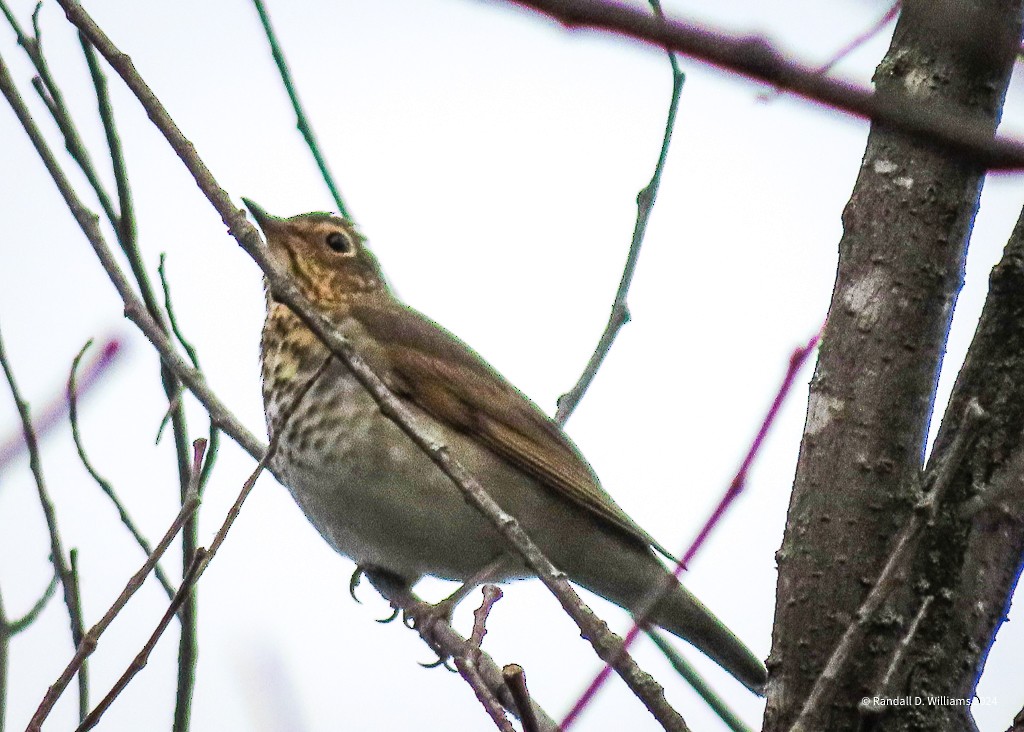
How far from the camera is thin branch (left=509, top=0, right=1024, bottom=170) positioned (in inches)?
40.1

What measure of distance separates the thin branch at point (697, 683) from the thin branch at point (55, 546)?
4.87 ft

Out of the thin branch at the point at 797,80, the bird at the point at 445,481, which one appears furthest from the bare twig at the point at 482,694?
the bird at the point at 445,481

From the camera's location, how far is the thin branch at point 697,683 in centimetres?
318

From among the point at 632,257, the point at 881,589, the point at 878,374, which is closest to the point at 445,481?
the point at 632,257

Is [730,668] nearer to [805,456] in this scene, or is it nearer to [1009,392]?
[805,456]

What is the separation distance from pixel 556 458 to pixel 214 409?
1.76 metres

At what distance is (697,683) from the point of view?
11.0ft

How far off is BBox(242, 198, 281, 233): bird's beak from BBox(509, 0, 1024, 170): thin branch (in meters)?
4.59

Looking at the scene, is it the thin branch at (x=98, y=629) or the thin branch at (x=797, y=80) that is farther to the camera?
the thin branch at (x=98, y=629)

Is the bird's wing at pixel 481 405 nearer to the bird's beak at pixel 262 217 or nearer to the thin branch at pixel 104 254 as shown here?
the bird's beak at pixel 262 217

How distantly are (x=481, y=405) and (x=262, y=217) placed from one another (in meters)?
1.39

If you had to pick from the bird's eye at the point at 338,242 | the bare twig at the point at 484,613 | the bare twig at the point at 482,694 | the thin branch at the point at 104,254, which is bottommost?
the bare twig at the point at 482,694

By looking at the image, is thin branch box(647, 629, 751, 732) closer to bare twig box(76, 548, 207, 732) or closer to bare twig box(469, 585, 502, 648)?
bare twig box(469, 585, 502, 648)

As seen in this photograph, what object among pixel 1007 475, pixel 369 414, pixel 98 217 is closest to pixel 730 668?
pixel 369 414
